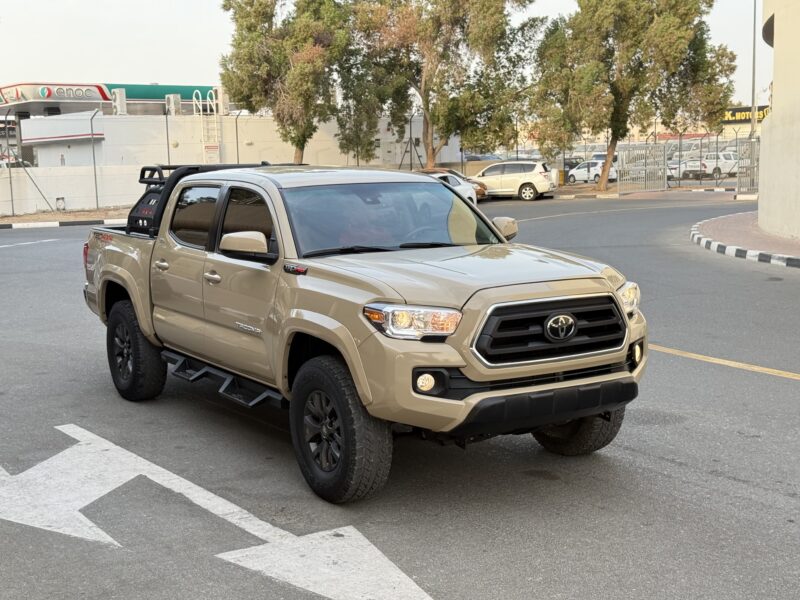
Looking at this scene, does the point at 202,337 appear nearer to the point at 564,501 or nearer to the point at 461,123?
the point at 564,501

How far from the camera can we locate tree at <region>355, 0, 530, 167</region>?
38.5 m

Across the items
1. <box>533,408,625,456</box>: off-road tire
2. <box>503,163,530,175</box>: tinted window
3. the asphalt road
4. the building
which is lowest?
the asphalt road

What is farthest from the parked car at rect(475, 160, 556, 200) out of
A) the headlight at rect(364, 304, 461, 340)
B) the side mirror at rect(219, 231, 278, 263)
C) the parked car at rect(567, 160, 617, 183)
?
the headlight at rect(364, 304, 461, 340)

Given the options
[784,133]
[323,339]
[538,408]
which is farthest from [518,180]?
[538,408]

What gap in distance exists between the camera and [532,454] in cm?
576

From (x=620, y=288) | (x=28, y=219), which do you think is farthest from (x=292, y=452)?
(x=28, y=219)

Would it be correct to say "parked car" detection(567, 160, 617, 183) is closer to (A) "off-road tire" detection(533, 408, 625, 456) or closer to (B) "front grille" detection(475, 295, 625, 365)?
(A) "off-road tire" detection(533, 408, 625, 456)

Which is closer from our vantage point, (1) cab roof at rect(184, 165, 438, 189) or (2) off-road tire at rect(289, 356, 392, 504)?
(2) off-road tire at rect(289, 356, 392, 504)

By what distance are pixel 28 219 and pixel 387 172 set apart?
27.8 m

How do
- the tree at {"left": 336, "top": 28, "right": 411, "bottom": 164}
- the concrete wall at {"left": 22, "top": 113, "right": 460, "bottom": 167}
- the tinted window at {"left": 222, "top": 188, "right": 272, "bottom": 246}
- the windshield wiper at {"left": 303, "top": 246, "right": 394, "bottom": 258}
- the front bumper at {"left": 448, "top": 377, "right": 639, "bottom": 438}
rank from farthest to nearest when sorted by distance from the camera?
the concrete wall at {"left": 22, "top": 113, "right": 460, "bottom": 167}
the tree at {"left": 336, "top": 28, "right": 411, "bottom": 164}
the tinted window at {"left": 222, "top": 188, "right": 272, "bottom": 246}
the windshield wiper at {"left": 303, "top": 246, "right": 394, "bottom": 258}
the front bumper at {"left": 448, "top": 377, "right": 639, "bottom": 438}

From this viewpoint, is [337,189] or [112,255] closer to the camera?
[337,189]

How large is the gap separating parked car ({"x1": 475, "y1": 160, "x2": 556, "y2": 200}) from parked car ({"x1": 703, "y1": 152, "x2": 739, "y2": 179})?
14575 mm

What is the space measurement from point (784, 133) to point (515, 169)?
1960 cm

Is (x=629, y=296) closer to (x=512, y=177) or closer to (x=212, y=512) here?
(x=212, y=512)
